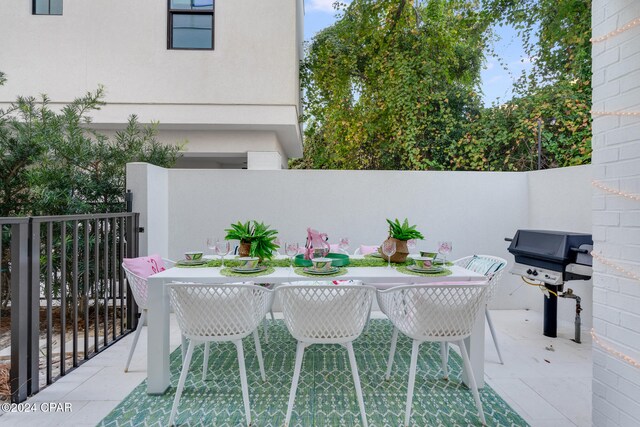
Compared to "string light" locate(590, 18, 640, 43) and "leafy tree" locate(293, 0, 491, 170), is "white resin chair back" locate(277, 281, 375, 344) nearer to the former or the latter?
"string light" locate(590, 18, 640, 43)

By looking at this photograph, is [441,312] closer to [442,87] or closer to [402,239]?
[402,239]

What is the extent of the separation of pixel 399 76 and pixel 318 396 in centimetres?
585

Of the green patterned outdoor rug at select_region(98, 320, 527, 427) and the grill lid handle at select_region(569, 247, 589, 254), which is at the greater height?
the grill lid handle at select_region(569, 247, 589, 254)

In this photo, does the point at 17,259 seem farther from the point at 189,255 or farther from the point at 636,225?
the point at 636,225

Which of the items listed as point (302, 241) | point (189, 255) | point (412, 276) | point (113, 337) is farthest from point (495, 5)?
point (113, 337)

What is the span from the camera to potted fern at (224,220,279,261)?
2730 millimetres

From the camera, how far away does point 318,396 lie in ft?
7.63

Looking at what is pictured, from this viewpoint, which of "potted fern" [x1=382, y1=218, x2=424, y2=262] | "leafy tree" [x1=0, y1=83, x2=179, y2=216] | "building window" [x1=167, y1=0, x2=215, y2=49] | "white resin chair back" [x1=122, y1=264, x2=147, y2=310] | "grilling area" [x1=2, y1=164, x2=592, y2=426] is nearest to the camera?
"white resin chair back" [x1=122, y1=264, x2=147, y2=310]

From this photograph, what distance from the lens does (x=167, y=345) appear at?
2.39 metres

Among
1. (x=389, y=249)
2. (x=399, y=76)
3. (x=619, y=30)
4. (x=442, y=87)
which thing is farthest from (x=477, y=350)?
(x=442, y=87)

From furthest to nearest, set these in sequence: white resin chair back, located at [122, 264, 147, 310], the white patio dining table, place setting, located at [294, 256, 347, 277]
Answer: white resin chair back, located at [122, 264, 147, 310] < place setting, located at [294, 256, 347, 277] < the white patio dining table

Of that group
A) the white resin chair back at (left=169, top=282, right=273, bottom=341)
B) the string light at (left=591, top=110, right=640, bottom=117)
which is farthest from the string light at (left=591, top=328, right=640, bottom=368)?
the white resin chair back at (left=169, top=282, right=273, bottom=341)

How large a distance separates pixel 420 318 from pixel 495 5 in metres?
5.70

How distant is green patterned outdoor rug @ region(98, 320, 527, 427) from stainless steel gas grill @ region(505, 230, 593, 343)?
1099 mm
